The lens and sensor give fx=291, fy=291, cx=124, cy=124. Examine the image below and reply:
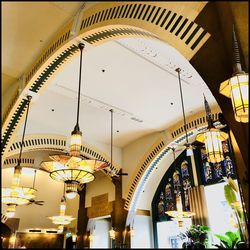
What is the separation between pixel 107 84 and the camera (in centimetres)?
796

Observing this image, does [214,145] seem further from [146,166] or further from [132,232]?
[132,232]

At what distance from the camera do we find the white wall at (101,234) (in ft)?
42.5

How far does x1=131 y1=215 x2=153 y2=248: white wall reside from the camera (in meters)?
11.4

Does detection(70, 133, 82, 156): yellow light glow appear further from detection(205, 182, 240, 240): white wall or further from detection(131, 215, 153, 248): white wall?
detection(131, 215, 153, 248): white wall

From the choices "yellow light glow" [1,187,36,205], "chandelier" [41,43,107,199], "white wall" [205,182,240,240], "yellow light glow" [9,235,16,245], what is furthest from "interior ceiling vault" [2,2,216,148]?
"yellow light glow" [9,235,16,245]

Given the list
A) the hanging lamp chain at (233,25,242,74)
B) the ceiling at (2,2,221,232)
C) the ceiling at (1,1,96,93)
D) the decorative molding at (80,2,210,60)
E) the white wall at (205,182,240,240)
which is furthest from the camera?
the white wall at (205,182,240,240)

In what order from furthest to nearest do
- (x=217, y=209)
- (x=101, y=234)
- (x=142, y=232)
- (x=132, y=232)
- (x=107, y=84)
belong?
(x=101, y=234)
(x=142, y=232)
(x=132, y=232)
(x=217, y=209)
(x=107, y=84)

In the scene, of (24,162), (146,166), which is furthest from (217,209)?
(24,162)

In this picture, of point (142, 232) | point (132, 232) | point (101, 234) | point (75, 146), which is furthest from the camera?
point (101, 234)

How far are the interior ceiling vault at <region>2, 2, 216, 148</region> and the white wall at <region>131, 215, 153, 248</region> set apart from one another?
11.6ft

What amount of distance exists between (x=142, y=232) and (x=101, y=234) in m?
2.43

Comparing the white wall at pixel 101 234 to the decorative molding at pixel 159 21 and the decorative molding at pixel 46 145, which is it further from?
the decorative molding at pixel 159 21

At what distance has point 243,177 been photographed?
2500 mm

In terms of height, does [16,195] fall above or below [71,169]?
below
